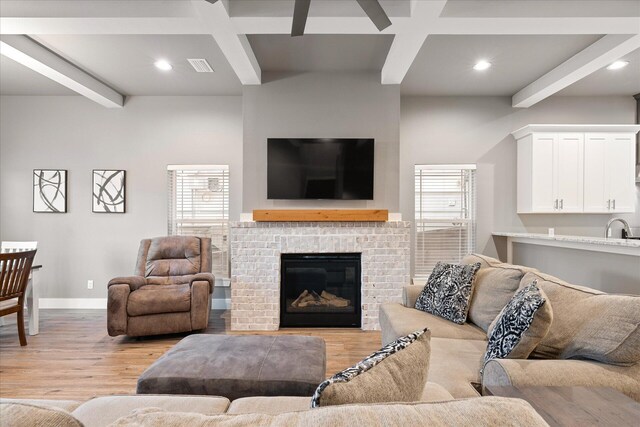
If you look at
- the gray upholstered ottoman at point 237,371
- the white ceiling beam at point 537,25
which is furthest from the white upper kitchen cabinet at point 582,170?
the gray upholstered ottoman at point 237,371

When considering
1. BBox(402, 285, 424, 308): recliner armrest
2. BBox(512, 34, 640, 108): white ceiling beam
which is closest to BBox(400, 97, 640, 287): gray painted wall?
BBox(512, 34, 640, 108): white ceiling beam

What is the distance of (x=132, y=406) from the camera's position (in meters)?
1.11

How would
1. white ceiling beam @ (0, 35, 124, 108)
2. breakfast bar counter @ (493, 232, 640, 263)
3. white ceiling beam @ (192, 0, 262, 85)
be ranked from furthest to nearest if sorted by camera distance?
white ceiling beam @ (0, 35, 124, 108), breakfast bar counter @ (493, 232, 640, 263), white ceiling beam @ (192, 0, 262, 85)

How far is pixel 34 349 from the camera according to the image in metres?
3.17

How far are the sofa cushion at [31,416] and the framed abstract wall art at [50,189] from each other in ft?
16.5

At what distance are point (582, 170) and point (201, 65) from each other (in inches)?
186

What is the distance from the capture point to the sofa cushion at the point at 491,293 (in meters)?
2.19

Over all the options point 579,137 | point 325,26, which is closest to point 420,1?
point 325,26

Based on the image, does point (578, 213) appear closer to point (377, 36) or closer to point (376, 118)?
point (376, 118)

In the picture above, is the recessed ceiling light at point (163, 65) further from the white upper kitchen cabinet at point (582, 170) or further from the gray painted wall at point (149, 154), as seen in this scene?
the white upper kitchen cabinet at point (582, 170)

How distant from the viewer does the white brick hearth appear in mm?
3807

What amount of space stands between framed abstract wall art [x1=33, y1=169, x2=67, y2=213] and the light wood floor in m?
1.43

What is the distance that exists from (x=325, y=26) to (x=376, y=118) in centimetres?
151

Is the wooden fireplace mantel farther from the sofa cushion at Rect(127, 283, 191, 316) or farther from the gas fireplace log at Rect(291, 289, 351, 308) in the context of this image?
the sofa cushion at Rect(127, 283, 191, 316)
